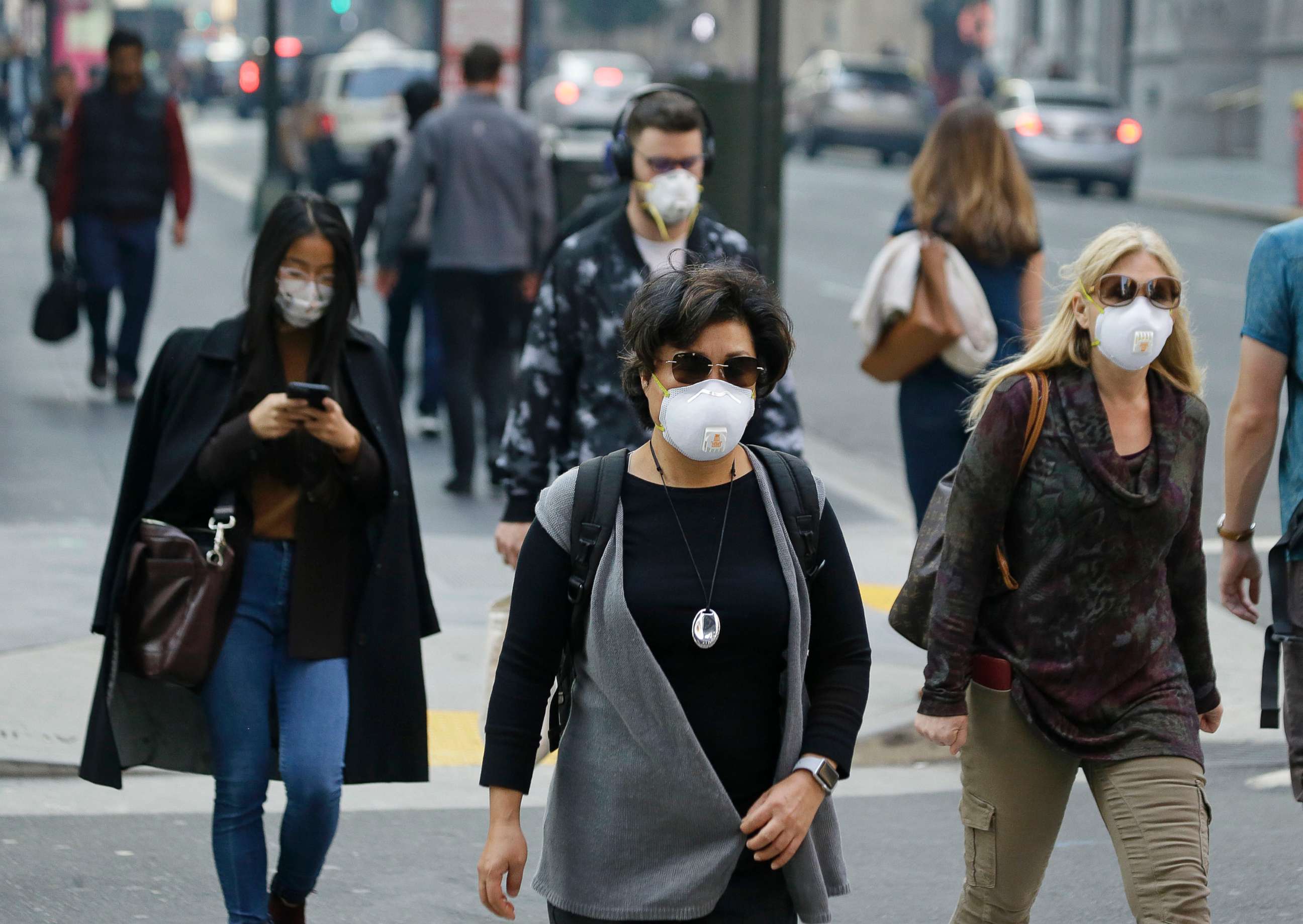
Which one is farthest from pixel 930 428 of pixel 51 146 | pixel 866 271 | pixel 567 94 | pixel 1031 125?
pixel 567 94

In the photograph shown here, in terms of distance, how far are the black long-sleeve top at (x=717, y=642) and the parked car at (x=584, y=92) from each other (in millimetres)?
29794

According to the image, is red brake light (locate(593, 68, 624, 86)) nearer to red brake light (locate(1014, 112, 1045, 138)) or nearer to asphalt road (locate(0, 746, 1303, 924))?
red brake light (locate(1014, 112, 1045, 138))

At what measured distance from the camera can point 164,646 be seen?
13.1 ft

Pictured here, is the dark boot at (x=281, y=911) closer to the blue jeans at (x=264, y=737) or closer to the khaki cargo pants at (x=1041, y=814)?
the blue jeans at (x=264, y=737)

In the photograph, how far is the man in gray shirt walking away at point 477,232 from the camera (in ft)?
31.6

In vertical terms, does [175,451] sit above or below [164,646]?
above

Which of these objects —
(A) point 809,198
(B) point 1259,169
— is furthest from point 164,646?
(B) point 1259,169

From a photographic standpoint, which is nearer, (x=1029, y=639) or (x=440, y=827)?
(x=1029, y=639)

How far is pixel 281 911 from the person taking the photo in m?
4.26

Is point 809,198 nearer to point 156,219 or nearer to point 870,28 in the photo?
point 156,219

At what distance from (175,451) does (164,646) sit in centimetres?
40

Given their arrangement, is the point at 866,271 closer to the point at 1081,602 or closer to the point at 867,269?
the point at 867,269

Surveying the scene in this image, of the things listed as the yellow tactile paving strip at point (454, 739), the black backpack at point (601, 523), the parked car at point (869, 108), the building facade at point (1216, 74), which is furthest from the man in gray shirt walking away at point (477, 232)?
the building facade at point (1216, 74)

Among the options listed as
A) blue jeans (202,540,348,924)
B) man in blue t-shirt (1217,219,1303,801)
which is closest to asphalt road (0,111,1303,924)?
man in blue t-shirt (1217,219,1303,801)
